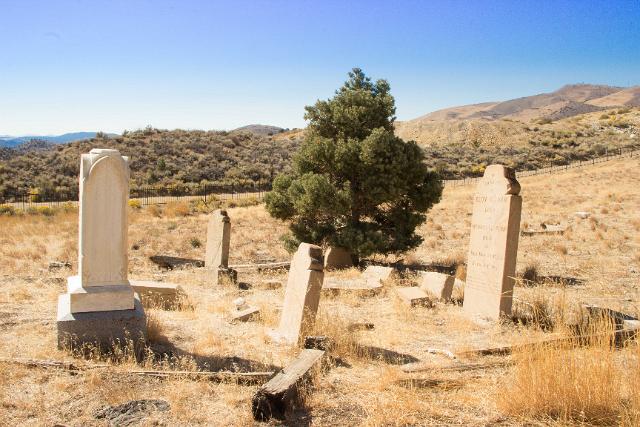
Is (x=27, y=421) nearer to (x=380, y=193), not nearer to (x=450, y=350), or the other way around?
(x=450, y=350)

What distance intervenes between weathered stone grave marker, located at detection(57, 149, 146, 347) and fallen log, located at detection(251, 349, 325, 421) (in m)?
2.56

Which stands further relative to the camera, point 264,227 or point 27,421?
point 264,227

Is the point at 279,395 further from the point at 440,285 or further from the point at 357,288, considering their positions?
the point at 440,285

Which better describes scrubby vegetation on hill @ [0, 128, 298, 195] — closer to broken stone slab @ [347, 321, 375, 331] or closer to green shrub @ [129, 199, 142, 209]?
green shrub @ [129, 199, 142, 209]

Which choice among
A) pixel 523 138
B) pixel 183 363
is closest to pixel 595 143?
pixel 523 138

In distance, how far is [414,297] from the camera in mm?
9547

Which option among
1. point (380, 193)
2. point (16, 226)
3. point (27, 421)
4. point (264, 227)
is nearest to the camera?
point (27, 421)

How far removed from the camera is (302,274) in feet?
24.2

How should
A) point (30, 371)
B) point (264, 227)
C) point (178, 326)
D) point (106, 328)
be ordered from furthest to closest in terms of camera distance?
point (264, 227)
point (178, 326)
point (106, 328)
point (30, 371)

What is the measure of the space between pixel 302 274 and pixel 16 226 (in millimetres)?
18987

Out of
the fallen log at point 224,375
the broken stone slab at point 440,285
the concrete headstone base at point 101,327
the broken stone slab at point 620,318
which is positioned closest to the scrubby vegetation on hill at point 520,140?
the broken stone slab at point 440,285

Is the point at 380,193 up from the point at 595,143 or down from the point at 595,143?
down

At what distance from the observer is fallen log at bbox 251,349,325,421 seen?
15.3 feet

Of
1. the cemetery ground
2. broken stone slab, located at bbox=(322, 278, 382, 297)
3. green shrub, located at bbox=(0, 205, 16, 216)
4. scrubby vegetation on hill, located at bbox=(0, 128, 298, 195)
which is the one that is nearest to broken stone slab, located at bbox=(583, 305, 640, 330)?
the cemetery ground
